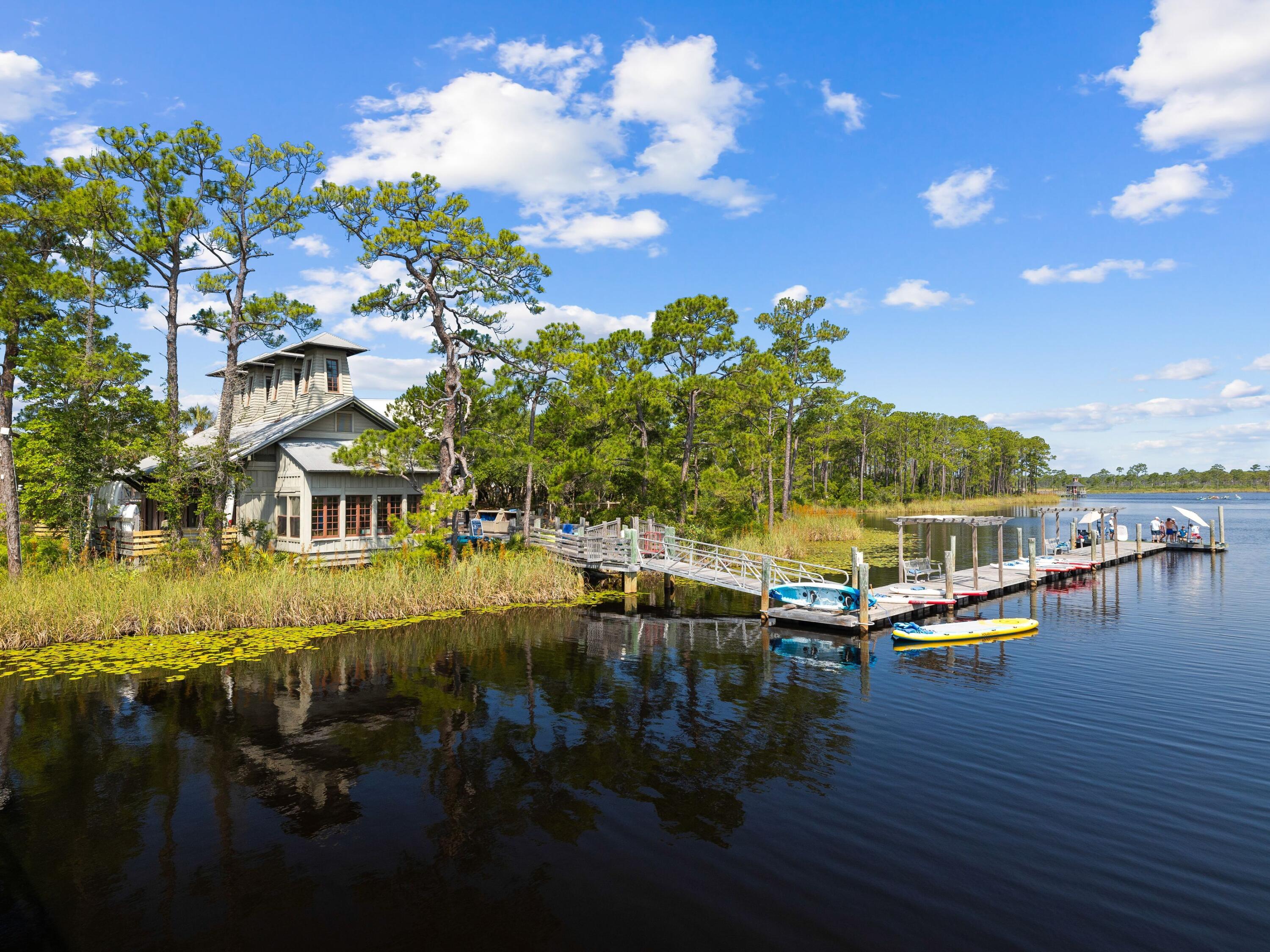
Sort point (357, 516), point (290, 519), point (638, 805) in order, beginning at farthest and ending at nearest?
point (357, 516), point (290, 519), point (638, 805)

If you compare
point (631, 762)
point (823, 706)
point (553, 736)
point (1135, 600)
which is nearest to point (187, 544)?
point (553, 736)

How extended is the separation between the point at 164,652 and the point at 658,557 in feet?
60.4

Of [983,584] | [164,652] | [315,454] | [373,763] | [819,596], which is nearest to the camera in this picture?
[373,763]

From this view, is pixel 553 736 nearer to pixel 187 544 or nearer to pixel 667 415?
pixel 187 544

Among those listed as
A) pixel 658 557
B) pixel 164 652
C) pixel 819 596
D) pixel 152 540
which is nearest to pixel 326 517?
pixel 152 540

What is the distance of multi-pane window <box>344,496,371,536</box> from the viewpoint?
2833 centimetres

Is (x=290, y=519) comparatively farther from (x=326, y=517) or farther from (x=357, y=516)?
(x=357, y=516)

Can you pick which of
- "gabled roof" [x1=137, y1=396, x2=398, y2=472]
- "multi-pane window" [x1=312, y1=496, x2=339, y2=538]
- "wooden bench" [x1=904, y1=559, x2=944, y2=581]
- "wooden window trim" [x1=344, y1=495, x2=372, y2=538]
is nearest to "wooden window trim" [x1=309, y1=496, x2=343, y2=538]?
"multi-pane window" [x1=312, y1=496, x2=339, y2=538]

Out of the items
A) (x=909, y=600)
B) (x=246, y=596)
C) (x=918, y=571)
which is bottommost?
(x=909, y=600)

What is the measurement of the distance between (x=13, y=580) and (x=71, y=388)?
23.7ft

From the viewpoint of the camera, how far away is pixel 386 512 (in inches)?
1171

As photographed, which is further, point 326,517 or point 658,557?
point 658,557

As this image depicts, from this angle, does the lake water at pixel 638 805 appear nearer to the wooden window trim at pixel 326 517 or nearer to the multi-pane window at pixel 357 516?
the wooden window trim at pixel 326 517

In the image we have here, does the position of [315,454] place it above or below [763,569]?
above
